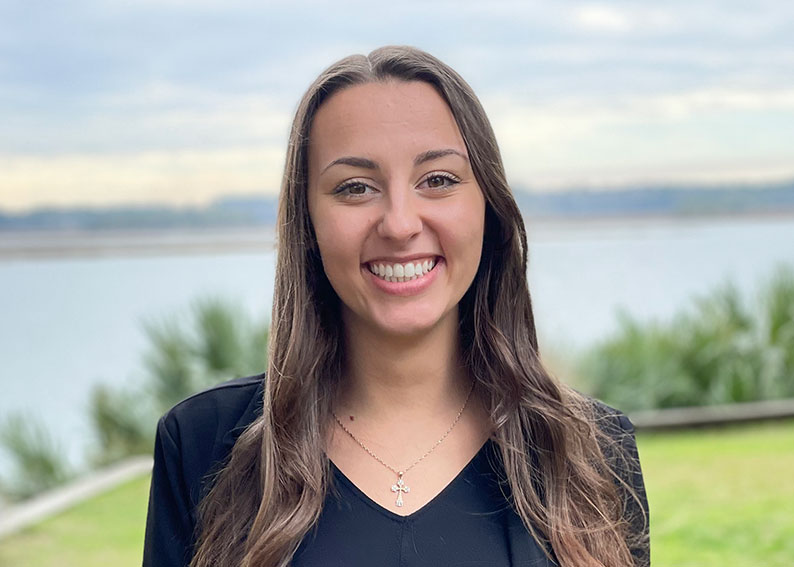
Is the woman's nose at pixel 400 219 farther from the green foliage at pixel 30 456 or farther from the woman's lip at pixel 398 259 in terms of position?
the green foliage at pixel 30 456

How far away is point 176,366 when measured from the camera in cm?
748

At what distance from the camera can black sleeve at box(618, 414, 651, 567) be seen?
2.05m

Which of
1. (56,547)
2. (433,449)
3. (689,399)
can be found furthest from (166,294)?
(433,449)

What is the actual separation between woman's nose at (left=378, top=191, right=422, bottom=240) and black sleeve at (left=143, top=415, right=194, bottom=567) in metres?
0.62


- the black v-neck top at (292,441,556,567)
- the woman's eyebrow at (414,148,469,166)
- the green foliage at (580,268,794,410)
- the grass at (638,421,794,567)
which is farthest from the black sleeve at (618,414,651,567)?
the green foliage at (580,268,794,410)

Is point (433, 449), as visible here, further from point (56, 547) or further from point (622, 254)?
point (622, 254)

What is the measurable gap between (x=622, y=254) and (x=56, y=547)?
7.89 m

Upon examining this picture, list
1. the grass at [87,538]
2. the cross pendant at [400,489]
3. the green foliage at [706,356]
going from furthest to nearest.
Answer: the green foliage at [706,356], the grass at [87,538], the cross pendant at [400,489]

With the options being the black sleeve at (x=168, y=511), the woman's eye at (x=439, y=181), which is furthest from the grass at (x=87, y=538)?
the woman's eye at (x=439, y=181)

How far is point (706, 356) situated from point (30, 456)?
5.23 meters

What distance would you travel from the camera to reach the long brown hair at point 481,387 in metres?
1.87

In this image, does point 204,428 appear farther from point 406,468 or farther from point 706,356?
point 706,356

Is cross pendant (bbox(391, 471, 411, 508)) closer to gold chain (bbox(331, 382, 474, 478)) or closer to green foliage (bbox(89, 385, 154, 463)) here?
gold chain (bbox(331, 382, 474, 478))

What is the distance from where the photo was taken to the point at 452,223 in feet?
6.01
